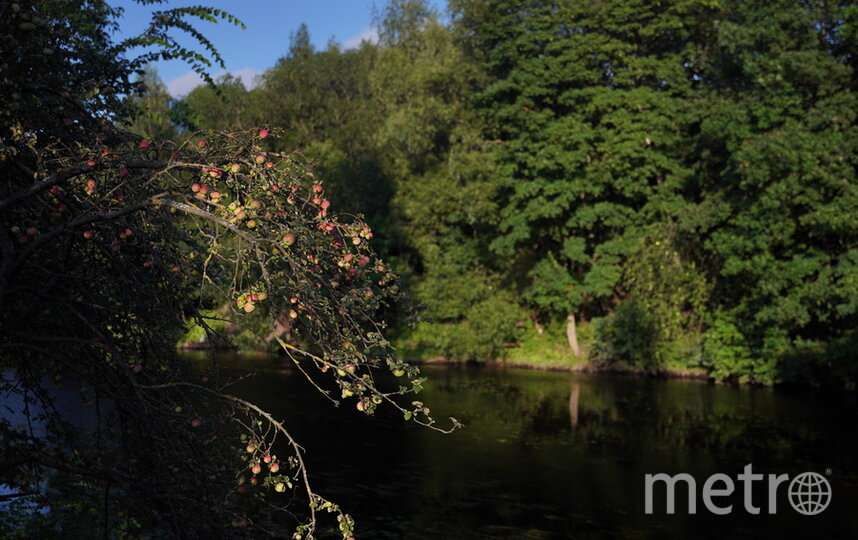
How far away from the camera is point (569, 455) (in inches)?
831

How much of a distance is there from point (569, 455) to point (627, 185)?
792 inches

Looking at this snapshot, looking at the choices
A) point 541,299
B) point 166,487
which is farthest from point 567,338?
point 166,487

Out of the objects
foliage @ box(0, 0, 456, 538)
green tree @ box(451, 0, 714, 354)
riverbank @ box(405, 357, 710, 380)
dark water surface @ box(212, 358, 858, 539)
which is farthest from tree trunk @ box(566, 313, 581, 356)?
foliage @ box(0, 0, 456, 538)

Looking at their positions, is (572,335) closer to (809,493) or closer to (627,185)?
(627,185)

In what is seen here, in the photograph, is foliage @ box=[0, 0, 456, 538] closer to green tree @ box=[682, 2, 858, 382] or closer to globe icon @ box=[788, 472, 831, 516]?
globe icon @ box=[788, 472, 831, 516]

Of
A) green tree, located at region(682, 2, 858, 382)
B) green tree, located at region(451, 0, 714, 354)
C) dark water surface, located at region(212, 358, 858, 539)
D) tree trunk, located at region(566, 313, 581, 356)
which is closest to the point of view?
dark water surface, located at region(212, 358, 858, 539)

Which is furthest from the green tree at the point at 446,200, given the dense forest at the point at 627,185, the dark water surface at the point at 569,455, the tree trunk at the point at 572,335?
the dark water surface at the point at 569,455

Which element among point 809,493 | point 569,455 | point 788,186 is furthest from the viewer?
point 788,186

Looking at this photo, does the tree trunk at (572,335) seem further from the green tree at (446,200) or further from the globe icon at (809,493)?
the globe icon at (809,493)

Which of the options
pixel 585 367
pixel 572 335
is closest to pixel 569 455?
pixel 585 367

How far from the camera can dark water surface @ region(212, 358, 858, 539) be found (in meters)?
15.5

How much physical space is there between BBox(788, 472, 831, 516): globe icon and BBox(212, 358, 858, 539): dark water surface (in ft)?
0.71

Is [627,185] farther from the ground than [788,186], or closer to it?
farther from the ground

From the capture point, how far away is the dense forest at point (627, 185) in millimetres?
29812
